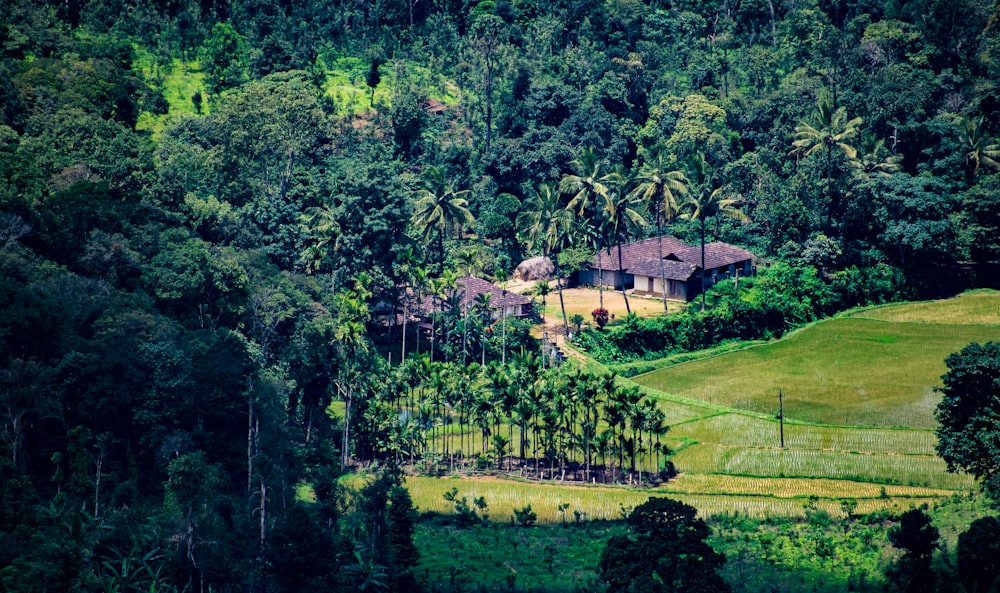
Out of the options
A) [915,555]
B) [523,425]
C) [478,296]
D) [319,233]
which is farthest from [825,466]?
[319,233]

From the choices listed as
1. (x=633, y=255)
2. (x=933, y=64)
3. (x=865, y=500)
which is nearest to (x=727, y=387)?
(x=865, y=500)

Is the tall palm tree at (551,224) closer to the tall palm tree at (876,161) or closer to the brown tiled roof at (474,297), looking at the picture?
the brown tiled roof at (474,297)

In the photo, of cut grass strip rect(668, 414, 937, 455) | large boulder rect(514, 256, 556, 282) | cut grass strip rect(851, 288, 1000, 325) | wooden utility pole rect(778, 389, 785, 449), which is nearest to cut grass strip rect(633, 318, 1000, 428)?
wooden utility pole rect(778, 389, 785, 449)

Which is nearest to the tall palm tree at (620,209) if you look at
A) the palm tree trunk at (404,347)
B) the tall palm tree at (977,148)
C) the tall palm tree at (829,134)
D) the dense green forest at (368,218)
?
the dense green forest at (368,218)

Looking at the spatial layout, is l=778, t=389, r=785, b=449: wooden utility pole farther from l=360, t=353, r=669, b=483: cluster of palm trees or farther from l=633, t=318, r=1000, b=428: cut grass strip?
l=360, t=353, r=669, b=483: cluster of palm trees

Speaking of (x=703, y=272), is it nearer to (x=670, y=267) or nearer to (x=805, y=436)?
(x=670, y=267)
